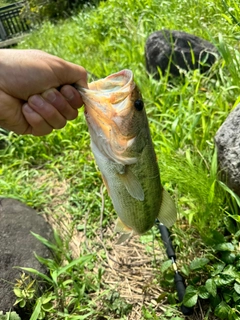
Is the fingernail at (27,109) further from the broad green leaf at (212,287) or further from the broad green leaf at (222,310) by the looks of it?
the broad green leaf at (222,310)

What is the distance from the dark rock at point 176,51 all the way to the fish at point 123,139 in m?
2.35

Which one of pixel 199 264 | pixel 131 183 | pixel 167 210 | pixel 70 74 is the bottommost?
pixel 199 264

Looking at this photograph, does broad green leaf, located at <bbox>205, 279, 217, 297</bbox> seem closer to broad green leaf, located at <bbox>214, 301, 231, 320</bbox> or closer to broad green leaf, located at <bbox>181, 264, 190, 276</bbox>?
broad green leaf, located at <bbox>214, 301, 231, 320</bbox>

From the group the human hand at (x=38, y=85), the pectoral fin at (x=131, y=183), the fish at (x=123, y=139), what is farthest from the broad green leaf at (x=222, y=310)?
the human hand at (x=38, y=85)

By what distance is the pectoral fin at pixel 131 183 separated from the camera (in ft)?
5.33

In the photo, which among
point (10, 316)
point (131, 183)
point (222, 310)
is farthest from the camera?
point (10, 316)

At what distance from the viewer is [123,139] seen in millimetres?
1571

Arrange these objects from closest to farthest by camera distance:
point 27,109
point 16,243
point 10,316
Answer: point 27,109 → point 10,316 → point 16,243

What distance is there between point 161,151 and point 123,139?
4.26 feet

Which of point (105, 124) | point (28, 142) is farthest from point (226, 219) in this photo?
point (28, 142)

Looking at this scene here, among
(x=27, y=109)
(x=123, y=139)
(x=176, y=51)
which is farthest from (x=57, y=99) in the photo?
(x=176, y=51)

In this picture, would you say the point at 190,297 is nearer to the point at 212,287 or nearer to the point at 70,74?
the point at 212,287

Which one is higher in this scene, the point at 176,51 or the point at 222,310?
the point at 176,51

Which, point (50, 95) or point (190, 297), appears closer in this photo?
point (50, 95)
